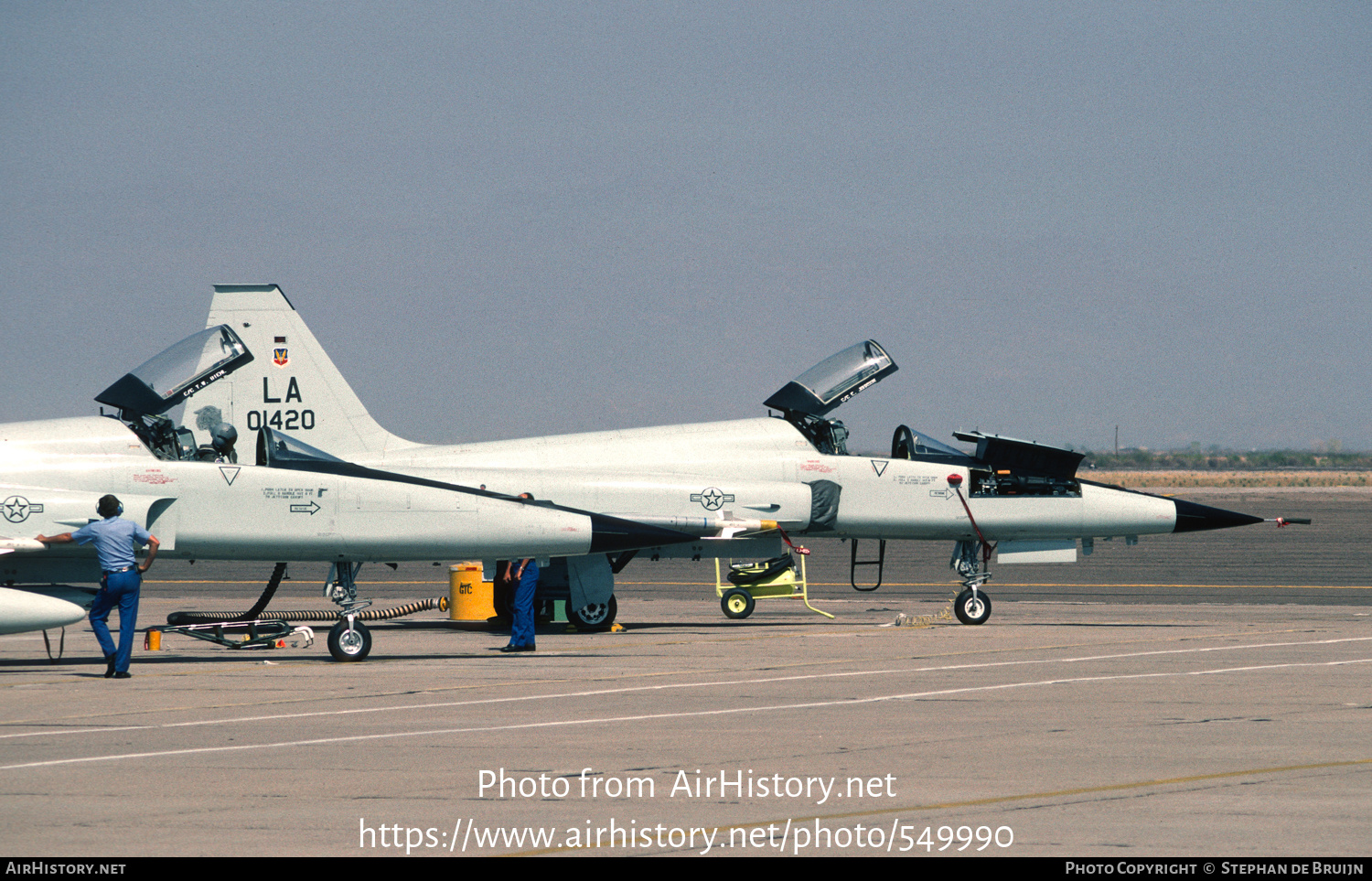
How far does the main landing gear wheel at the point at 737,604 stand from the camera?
902 inches

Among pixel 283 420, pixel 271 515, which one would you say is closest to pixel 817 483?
pixel 271 515

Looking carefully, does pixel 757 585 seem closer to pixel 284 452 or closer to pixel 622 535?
pixel 622 535

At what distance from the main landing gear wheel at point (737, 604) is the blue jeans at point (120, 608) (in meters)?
10.7

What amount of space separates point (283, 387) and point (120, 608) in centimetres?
946

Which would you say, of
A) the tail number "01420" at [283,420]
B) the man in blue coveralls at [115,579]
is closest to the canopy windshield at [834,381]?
the tail number "01420" at [283,420]

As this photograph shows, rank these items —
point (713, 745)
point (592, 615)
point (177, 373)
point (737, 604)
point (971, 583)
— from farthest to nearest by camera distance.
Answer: point (737, 604) → point (971, 583) → point (592, 615) → point (177, 373) → point (713, 745)

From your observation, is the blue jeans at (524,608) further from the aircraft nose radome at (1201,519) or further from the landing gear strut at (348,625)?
the aircraft nose radome at (1201,519)

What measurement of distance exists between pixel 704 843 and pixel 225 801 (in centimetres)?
300

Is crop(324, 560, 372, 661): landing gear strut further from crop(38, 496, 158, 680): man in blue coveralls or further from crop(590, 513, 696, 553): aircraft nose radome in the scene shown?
crop(590, 513, 696, 553): aircraft nose radome

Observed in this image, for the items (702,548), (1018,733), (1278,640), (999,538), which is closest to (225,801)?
(1018,733)

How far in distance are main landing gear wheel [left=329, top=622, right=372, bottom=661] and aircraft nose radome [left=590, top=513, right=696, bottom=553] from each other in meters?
2.96

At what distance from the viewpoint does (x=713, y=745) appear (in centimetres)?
999

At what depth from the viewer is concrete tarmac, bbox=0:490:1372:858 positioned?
23.7 feet

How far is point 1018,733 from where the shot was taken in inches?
411
